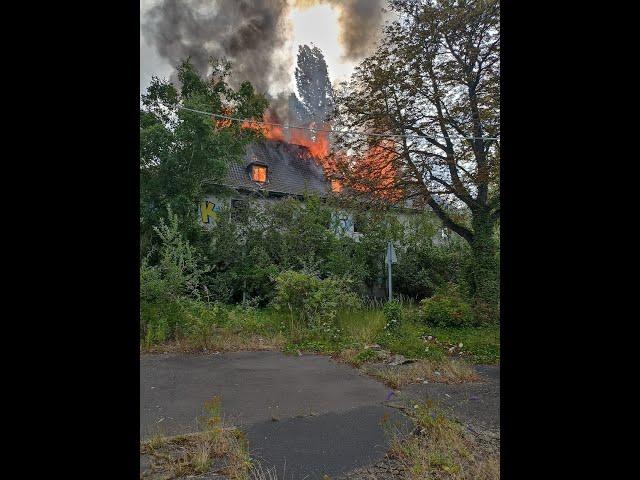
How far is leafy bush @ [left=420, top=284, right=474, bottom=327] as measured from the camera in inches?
264

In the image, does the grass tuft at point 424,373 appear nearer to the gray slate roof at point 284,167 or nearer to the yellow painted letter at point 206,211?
the yellow painted letter at point 206,211

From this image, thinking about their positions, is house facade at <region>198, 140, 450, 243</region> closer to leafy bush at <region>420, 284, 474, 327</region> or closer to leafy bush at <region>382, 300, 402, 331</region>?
leafy bush at <region>420, 284, 474, 327</region>

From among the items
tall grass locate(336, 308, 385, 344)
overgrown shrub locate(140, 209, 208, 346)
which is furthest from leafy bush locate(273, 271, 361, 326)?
overgrown shrub locate(140, 209, 208, 346)

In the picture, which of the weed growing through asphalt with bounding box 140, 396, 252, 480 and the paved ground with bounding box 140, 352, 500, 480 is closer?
the weed growing through asphalt with bounding box 140, 396, 252, 480

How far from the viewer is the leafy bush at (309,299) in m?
6.43

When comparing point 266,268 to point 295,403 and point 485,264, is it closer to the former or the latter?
point 485,264

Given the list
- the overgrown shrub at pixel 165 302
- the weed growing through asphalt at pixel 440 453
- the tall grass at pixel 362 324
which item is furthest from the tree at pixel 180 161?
the weed growing through asphalt at pixel 440 453

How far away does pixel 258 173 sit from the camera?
47.7 feet

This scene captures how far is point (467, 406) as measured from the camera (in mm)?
3326

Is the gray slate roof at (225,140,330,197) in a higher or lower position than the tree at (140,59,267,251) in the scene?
higher

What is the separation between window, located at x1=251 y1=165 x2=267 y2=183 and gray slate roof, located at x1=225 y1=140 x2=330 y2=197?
0.58ft

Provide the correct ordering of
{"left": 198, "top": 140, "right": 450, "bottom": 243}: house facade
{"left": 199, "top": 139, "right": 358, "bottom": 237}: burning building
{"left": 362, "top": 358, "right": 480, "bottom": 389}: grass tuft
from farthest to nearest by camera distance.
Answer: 1. {"left": 199, "top": 139, "right": 358, "bottom": 237}: burning building
2. {"left": 198, "top": 140, "right": 450, "bottom": 243}: house facade
3. {"left": 362, "top": 358, "right": 480, "bottom": 389}: grass tuft
